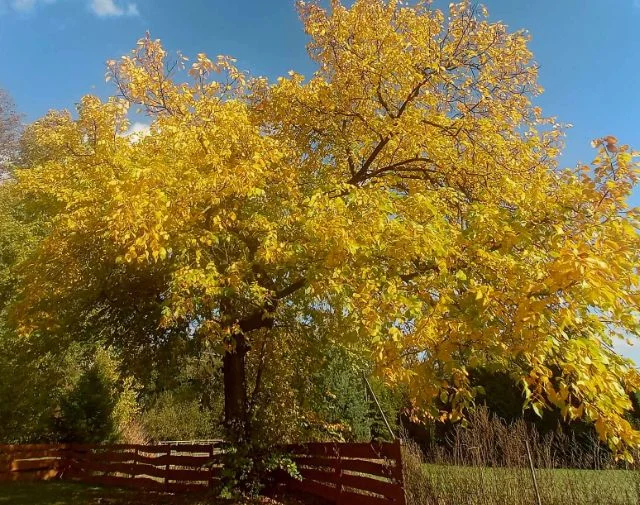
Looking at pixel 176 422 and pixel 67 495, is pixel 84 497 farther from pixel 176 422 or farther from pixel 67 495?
pixel 176 422

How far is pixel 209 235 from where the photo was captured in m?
6.57

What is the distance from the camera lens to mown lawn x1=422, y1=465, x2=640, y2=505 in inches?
263

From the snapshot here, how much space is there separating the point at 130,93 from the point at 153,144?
3.25 ft

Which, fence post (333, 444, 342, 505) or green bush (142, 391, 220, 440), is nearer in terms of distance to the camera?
fence post (333, 444, 342, 505)

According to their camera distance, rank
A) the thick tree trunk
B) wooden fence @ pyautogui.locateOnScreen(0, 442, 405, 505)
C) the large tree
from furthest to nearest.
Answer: the thick tree trunk
wooden fence @ pyautogui.locateOnScreen(0, 442, 405, 505)
the large tree

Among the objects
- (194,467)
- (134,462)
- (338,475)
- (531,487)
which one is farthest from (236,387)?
(134,462)

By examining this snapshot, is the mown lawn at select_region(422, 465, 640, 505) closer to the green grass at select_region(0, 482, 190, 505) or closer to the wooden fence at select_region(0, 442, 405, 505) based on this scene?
the wooden fence at select_region(0, 442, 405, 505)

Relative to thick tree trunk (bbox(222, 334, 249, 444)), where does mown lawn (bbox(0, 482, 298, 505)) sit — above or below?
below

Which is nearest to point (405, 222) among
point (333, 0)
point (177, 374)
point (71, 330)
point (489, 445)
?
point (489, 445)

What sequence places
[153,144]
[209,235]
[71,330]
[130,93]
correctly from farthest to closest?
[71,330]
[153,144]
[130,93]
[209,235]

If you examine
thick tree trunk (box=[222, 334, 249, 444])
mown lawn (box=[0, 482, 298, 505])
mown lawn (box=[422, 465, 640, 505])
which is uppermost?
thick tree trunk (box=[222, 334, 249, 444])

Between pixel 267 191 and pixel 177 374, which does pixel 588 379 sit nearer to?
pixel 267 191

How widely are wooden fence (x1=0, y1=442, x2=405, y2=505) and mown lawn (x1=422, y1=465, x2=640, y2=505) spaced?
3.18 feet

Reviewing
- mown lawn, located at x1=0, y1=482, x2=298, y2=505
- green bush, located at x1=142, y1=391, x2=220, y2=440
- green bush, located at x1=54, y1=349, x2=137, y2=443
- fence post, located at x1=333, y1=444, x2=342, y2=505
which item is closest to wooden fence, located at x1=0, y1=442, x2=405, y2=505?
fence post, located at x1=333, y1=444, x2=342, y2=505
